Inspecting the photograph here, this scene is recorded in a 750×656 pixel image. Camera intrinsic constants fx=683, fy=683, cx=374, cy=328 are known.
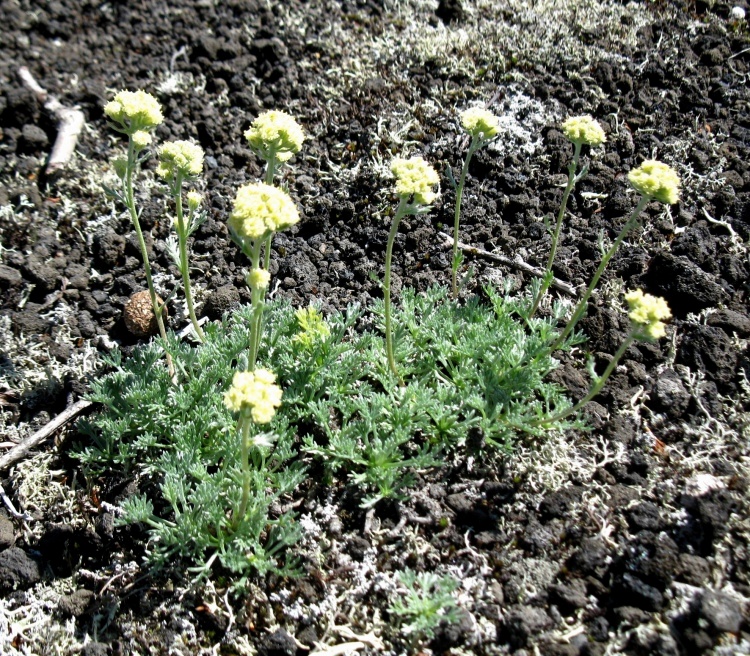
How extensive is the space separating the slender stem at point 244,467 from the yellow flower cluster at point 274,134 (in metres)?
1.41

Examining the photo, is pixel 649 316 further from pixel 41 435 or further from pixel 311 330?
pixel 41 435

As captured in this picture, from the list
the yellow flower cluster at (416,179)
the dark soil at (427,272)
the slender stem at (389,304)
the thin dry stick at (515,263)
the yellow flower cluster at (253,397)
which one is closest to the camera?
the yellow flower cluster at (253,397)

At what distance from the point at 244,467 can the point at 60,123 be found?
13.6 ft

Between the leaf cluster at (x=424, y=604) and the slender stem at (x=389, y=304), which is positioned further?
the slender stem at (x=389, y=304)

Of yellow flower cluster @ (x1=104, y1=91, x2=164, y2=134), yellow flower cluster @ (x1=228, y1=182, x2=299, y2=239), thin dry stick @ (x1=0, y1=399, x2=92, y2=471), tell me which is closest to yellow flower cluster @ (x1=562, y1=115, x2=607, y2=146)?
yellow flower cluster @ (x1=228, y1=182, x2=299, y2=239)

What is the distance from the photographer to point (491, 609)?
314 centimetres

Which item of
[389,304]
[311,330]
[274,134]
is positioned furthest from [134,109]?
[389,304]

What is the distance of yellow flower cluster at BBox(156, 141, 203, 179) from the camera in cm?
351

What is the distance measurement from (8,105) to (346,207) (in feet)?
10.3

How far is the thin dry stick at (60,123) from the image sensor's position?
18.0 ft

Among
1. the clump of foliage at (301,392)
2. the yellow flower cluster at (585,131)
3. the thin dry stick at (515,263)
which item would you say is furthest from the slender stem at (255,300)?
the thin dry stick at (515,263)

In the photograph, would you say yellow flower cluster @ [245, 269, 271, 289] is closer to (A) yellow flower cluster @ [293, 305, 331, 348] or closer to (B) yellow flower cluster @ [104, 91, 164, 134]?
(A) yellow flower cluster @ [293, 305, 331, 348]

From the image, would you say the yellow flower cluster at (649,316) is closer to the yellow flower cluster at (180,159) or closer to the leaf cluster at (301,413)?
the leaf cluster at (301,413)

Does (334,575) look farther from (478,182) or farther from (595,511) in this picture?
(478,182)
